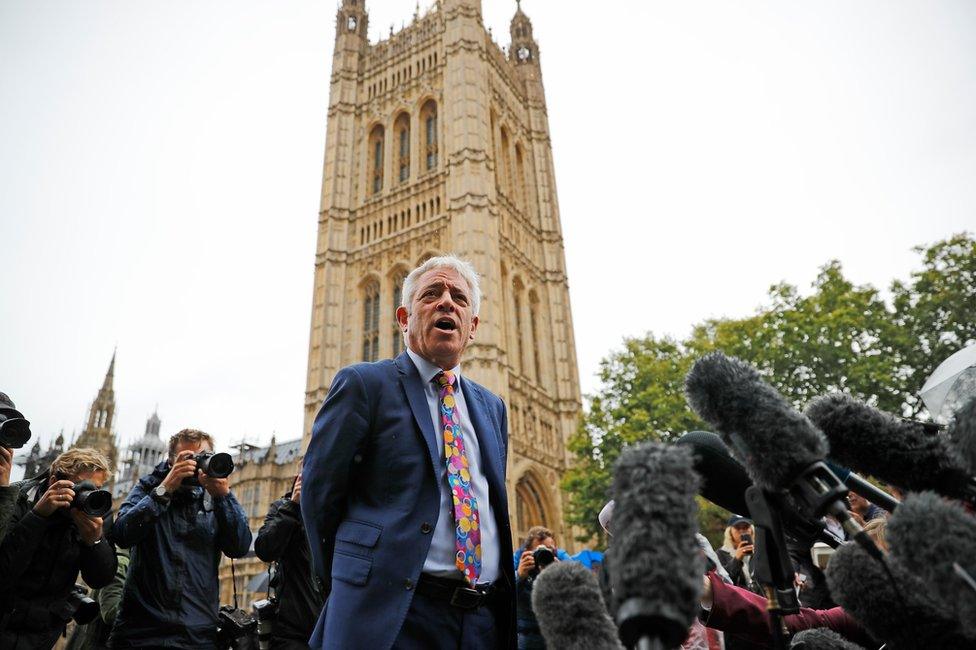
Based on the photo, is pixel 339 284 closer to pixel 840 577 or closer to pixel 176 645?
pixel 176 645

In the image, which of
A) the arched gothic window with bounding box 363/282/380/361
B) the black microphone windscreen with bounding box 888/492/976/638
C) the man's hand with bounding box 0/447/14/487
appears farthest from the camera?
the arched gothic window with bounding box 363/282/380/361

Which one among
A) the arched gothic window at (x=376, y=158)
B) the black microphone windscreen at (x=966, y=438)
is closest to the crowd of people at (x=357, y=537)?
the black microphone windscreen at (x=966, y=438)

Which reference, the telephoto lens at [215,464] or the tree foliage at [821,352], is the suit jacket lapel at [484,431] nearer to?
the telephoto lens at [215,464]

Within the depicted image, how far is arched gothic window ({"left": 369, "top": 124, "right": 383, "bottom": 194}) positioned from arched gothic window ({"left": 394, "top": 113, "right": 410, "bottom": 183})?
1214mm

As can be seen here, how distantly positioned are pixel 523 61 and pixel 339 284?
20.0m

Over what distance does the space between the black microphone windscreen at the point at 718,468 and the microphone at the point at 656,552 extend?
775 mm

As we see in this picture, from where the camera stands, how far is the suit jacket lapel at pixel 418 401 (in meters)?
2.15

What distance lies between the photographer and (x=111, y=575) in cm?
337

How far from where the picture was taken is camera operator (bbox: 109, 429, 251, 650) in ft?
10.7

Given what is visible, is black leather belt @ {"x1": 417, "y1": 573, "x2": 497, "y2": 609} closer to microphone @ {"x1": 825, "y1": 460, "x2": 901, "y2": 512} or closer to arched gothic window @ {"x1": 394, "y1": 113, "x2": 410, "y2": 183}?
microphone @ {"x1": 825, "y1": 460, "x2": 901, "y2": 512}

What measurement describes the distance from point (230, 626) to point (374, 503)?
2279mm

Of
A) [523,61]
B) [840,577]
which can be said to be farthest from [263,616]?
[523,61]

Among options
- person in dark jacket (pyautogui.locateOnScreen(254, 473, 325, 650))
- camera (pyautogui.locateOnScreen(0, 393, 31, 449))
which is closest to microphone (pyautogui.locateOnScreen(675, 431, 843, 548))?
person in dark jacket (pyautogui.locateOnScreen(254, 473, 325, 650))

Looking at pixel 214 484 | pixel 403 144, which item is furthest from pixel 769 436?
pixel 403 144
